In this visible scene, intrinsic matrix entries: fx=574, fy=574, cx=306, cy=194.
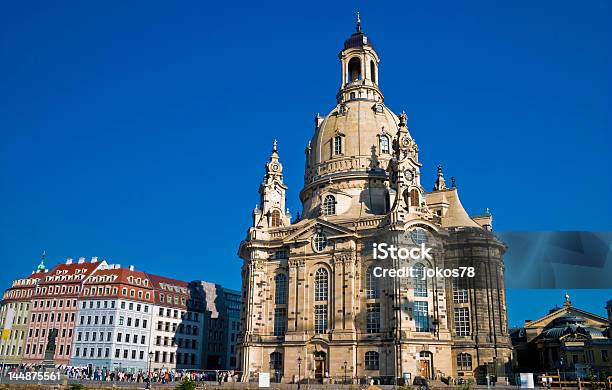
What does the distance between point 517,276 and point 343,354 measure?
1487 inches

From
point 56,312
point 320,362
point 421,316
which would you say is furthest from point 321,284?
point 56,312

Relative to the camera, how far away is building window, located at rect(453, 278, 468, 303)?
219 ft

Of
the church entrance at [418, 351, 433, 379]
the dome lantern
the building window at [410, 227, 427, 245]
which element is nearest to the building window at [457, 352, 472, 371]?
the church entrance at [418, 351, 433, 379]

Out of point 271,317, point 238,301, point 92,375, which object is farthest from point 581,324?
point 92,375

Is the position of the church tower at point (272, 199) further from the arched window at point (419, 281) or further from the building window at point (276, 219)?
the arched window at point (419, 281)

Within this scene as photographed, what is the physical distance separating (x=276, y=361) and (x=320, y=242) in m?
14.9

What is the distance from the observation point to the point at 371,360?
62000mm

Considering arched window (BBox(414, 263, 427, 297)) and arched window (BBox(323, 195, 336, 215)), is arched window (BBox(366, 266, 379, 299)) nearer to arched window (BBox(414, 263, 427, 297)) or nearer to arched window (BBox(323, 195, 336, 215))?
arched window (BBox(414, 263, 427, 297))

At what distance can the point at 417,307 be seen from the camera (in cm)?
6212

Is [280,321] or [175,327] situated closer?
[280,321]

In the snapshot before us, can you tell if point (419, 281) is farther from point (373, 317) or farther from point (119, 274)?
point (119, 274)

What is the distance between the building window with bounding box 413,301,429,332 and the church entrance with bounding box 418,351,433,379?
8.43ft

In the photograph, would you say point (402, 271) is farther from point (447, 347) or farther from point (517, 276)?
point (517, 276)

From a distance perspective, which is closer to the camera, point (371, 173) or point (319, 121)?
point (371, 173)
